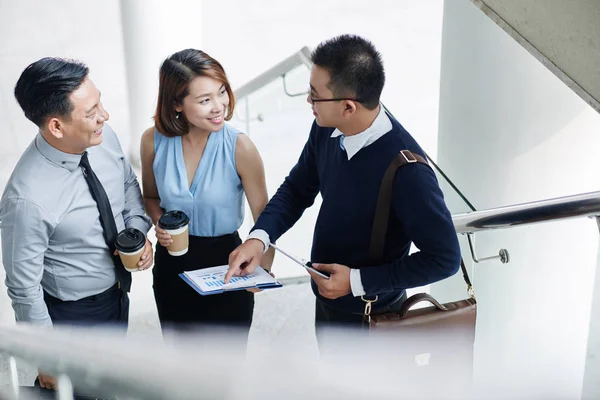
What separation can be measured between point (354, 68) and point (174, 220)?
89 cm

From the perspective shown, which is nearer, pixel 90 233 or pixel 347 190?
pixel 347 190

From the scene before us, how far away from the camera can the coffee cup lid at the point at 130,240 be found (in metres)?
2.58

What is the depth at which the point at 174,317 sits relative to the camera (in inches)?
121

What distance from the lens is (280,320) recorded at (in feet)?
14.2

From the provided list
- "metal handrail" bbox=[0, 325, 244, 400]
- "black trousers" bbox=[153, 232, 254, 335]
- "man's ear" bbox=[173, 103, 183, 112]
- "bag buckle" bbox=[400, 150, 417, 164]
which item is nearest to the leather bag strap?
"bag buckle" bbox=[400, 150, 417, 164]

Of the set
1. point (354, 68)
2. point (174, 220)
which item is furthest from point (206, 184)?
point (354, 68)

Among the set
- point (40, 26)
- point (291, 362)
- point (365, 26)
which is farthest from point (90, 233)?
point (365, 26)

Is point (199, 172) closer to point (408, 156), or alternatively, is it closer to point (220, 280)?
point (220, 280)

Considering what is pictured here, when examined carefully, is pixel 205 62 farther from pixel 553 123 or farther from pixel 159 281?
pixel 553 123

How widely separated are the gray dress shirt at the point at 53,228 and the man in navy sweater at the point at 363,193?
529 millimetres

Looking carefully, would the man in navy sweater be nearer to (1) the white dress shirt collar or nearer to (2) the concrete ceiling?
(1) the white dress shirt collar

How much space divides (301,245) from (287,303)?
1.28 feet

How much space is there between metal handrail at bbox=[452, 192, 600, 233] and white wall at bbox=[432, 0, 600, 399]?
309 mm

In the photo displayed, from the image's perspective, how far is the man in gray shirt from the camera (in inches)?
96.4
